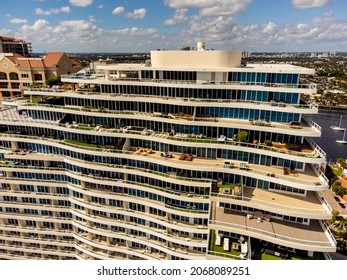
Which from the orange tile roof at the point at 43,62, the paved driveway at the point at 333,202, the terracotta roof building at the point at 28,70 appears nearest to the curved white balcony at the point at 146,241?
the terracotta roof building at the point at 28,70

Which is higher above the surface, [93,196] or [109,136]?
[109,136]

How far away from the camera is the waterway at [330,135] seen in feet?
386

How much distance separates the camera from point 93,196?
43.5 meters

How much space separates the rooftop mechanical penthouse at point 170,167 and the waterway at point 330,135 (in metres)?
91.8

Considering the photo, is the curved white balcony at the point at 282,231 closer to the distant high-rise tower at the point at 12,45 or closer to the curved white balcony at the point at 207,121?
the curved white balcony at the point at 207,121

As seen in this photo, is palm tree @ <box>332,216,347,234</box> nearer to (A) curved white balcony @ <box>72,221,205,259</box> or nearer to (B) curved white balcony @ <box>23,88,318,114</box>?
(B) curved white balcony @ <box>23,88,318,114</box>

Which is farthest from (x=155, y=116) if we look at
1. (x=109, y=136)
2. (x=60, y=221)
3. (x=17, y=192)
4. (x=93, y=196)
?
(x=17, y=192)

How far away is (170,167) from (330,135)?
132 meters

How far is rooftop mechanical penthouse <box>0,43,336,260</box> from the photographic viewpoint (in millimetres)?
32375

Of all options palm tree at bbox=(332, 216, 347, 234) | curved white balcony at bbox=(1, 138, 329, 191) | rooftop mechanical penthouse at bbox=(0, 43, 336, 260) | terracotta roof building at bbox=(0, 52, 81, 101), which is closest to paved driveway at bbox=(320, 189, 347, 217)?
palm tree at bbox=(332, 216, 347, 234)

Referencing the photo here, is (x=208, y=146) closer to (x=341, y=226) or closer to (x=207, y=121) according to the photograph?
(x=207, y=121)

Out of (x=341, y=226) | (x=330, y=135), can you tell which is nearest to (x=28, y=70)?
(x=341, y=226)

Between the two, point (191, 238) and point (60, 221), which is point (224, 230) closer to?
point (191, 238)

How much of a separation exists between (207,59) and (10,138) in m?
38.3
